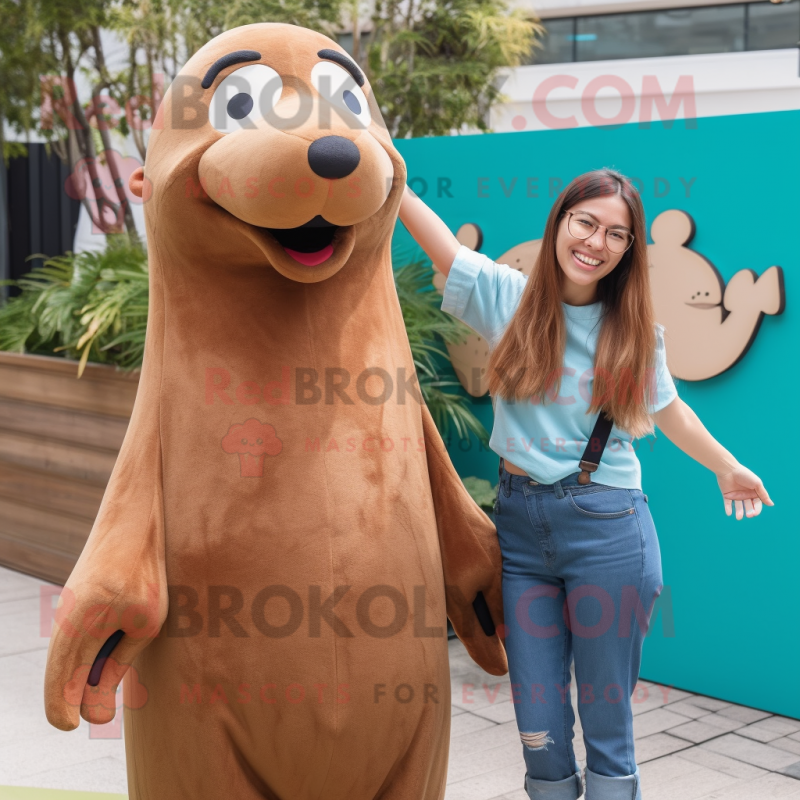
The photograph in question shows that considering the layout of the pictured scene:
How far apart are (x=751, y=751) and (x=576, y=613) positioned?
1.48 m

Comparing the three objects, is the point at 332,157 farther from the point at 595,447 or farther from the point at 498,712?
the point at 498,712

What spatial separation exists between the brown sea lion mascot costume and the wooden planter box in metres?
2.50

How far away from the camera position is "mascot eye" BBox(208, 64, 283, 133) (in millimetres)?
1644

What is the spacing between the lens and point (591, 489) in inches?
74.0

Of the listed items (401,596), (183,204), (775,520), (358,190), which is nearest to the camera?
(358,190)

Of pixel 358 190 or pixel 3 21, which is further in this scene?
pixel 3 21

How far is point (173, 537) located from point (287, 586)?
21 cm

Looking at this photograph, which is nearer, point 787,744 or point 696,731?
point 787,744

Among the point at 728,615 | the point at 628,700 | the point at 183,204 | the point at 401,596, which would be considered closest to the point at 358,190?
the point at 183,204

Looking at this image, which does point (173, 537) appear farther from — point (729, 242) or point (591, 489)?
point (729, 242)

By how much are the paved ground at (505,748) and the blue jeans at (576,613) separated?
2.89ft

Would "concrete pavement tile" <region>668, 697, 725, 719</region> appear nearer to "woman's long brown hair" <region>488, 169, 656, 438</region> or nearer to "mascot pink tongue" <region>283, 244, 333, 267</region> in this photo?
"woman's long brown hair" <region>488, 169, 656, 438</region>

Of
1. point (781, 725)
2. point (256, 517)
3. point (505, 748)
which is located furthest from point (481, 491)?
point (256, 517)

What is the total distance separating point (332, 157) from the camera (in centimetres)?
148
